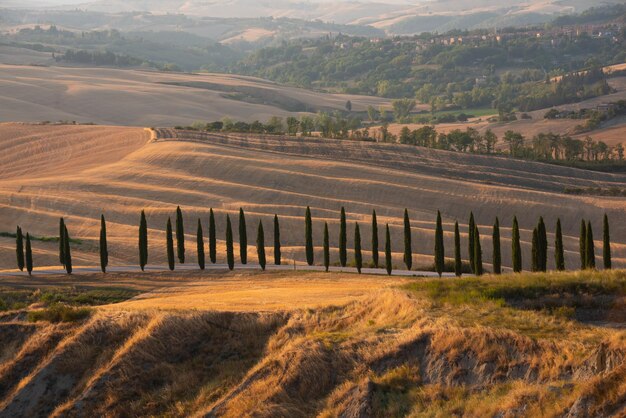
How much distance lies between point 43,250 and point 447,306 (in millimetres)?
41786

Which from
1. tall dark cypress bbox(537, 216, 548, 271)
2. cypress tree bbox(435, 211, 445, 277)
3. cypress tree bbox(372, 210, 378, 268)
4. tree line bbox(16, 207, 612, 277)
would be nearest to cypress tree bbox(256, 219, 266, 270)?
tree line bbox(16, 207, 612, 277)

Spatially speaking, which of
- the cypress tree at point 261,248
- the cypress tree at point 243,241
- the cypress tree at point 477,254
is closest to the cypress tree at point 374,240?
the cypress tree at point 261,248

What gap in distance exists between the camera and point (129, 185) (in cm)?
9006

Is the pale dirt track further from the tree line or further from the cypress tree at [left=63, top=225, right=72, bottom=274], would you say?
the cypress tree at [left=63, top=225, right=72, bottom=274]

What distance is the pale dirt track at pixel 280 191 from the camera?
72.6m

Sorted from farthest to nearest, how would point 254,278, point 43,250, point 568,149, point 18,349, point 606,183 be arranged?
1. point 568,149
2. point 606,183
3. point 43,250
4. point 254,278
5. point 18,349

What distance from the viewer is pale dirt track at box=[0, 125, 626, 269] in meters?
72.6

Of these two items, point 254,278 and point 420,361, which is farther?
point 254,278

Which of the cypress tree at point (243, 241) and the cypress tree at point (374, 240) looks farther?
the cypress tree at point (243, 241)

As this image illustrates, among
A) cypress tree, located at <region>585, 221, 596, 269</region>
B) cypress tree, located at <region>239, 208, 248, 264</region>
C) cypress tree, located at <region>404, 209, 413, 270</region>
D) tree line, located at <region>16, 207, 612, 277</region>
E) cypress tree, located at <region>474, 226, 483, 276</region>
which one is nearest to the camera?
cypress tree, located at <region>585, 221, 596, 269</region>

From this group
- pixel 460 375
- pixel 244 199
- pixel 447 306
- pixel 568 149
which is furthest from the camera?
pixel 568 149

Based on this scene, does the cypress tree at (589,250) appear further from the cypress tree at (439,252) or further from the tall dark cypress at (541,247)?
the cypress tree at (439,252)

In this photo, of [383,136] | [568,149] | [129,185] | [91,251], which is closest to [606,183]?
[568,149]

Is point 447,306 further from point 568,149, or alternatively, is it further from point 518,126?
point 518,126
